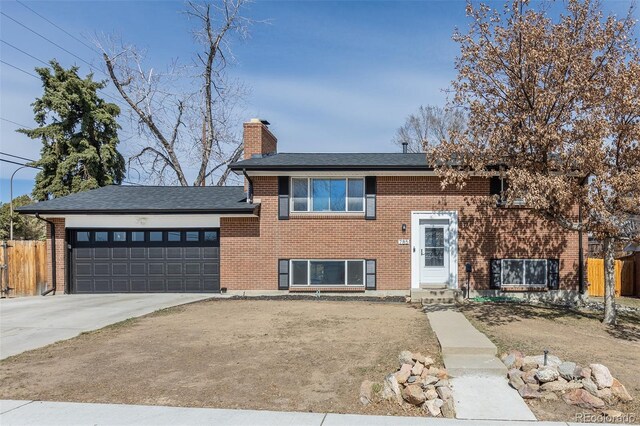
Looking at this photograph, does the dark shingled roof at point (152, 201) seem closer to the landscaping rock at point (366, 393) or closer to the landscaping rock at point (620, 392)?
the landscaping rock at point (366, 393)

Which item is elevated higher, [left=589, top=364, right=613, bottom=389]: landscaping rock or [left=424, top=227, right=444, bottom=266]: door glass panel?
[left=424, top=227, right=444, bottom=266]: door glass panel

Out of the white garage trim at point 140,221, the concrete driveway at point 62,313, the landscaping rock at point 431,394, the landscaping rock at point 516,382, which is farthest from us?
the white garage trim at point 140,221

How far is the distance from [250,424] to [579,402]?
11.9 feet

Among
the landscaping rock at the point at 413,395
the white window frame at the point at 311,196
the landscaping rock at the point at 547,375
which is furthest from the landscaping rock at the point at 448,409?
the white window frame at the point at 311,196

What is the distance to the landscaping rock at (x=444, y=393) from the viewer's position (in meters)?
4.89

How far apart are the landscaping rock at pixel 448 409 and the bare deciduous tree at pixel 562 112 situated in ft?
16.3

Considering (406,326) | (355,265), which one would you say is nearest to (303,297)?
(355,265)

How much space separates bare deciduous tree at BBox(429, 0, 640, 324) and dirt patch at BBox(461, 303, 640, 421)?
3.37ft

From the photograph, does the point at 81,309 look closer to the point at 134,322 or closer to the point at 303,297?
the point at 134,322

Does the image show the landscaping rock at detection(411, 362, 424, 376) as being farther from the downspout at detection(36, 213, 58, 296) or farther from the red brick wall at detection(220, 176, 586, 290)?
the downspout at detection(36, 213, 58, 296)

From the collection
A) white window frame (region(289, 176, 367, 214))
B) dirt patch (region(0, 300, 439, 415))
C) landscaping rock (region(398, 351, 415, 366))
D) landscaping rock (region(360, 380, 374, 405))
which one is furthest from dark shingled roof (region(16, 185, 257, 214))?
landscaping rock (region(360, 380, 374, 405))

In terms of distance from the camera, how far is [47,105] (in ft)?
76.0

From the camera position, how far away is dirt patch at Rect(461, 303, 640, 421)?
492 centimetres

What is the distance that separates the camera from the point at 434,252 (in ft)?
44.5
